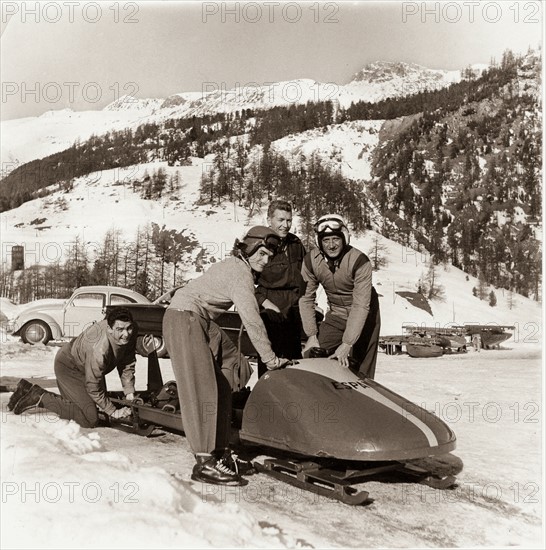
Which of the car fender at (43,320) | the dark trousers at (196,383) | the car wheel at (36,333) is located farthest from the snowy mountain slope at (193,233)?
the dark trousers at (196,383)

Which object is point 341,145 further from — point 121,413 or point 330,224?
point 330,224

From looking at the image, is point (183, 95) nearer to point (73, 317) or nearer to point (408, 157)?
point (408, 157)

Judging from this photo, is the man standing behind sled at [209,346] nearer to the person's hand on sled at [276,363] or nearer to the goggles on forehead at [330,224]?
the person's hand on sled at [276,363]

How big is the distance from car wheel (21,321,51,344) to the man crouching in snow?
9905 mm

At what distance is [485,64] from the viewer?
7500 centimetres

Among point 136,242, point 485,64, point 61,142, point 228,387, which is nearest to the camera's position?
point 228,387

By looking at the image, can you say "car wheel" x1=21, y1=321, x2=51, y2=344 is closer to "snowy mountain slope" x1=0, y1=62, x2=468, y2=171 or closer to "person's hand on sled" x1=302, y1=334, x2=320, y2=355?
"person's hand on sled" x1=302, y1=334, x2=320, y2=355

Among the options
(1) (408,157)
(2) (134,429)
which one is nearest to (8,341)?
(2) (134,429)

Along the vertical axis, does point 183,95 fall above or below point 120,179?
above

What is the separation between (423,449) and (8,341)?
13.4 m

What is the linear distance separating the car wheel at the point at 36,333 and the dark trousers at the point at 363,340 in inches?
459

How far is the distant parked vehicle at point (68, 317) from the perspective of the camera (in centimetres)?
1612

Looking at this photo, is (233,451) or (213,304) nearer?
(213,304)

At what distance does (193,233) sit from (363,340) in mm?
26159
